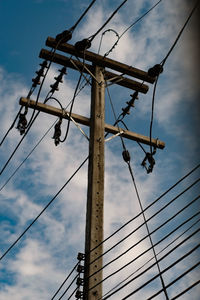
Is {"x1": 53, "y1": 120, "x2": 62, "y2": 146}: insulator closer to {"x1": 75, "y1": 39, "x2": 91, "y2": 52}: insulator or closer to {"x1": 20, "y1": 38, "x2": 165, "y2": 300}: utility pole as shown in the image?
{"x1": 20, "y1": 38, "x2": 165, "y2": 300}: utility pole

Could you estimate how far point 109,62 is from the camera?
719 cm

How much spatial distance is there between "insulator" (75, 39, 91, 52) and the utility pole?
0.12 metres

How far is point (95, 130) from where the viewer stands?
20.3 feet

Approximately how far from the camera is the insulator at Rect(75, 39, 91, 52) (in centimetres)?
666

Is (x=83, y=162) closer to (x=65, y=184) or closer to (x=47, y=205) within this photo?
(x=65, y=184)

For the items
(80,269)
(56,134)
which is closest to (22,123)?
(56,134)

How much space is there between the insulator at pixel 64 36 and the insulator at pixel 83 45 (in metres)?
0.24

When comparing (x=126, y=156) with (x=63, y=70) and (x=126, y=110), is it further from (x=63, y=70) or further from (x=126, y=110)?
(x=63, y=70)

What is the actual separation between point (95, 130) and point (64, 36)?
1837 mm

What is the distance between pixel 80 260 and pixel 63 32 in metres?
3.94

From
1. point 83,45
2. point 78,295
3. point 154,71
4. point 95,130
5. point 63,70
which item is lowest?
point 78,295

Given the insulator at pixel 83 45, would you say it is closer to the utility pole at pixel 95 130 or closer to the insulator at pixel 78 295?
the utility pole at pixel 95 130

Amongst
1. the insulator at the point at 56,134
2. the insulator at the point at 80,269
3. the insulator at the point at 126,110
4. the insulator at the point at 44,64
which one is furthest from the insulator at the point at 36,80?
the insulator at the point at 80,269

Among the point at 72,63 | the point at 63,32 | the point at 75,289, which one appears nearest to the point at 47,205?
the point at 75,289
